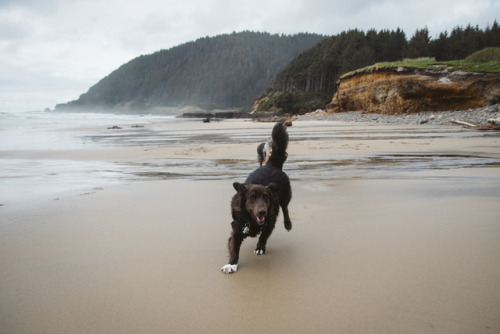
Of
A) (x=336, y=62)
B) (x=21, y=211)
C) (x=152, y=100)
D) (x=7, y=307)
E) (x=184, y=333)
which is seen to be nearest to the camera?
(x=184, y=333)

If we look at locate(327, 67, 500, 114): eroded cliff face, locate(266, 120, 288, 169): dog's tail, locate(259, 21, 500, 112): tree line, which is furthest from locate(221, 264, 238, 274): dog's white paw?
locate(259, 21, 500, 112): tree line

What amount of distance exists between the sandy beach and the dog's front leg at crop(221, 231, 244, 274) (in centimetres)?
9

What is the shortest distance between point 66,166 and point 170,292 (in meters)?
7.18

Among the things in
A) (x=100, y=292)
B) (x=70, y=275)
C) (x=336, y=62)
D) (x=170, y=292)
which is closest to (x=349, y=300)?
(x=170, y=292)

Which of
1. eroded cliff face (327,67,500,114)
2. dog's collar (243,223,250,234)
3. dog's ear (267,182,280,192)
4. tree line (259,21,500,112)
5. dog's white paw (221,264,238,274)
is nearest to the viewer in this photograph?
dog's white paw (221,264,238,274)

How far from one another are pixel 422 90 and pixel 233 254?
92.1 feet

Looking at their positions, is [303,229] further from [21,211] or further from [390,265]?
[21,211]

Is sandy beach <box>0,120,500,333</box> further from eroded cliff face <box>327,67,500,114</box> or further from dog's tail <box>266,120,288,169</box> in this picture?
eroded cliff face <box>327,67,500,114</box>

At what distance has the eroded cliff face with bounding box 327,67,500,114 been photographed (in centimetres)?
2347

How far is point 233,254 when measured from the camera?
297cm

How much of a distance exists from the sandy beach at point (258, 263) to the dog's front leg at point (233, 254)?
0.28ft

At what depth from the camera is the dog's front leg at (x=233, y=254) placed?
113 inches

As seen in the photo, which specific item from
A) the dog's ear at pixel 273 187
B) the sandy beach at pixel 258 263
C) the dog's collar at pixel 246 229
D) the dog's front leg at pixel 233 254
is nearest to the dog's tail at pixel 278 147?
the sandy beach at pixel 258 263

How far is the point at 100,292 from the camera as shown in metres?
2.46
